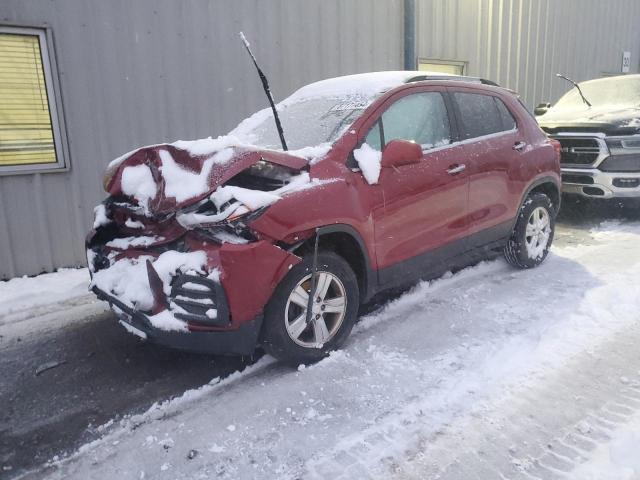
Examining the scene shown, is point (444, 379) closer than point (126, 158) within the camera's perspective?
Yes

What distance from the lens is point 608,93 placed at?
324 inches

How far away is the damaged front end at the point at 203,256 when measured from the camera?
8.97 feet

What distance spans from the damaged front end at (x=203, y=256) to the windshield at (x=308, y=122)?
561 mm

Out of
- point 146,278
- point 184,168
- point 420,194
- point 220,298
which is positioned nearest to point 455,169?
point 420,194

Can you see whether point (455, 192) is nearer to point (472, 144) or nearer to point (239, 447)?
point (472, 144)

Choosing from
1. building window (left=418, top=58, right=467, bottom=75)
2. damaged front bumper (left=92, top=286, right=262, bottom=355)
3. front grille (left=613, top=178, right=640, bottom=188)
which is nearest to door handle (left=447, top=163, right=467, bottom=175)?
damaged front bumper (left=92, top=286, right=262, bottom=355)

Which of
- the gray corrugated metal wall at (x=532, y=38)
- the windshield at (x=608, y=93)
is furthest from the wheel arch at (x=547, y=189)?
the gray corrugated metal wall at (x=532, y=38)

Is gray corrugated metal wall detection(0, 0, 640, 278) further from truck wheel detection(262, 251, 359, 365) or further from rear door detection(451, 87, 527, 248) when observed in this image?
truck wheel detection(262, 251, 359, 365)

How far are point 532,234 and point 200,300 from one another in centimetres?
357

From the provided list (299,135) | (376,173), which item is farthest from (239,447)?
(299,135)

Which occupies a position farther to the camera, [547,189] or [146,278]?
[547,189]

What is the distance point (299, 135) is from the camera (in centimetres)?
379

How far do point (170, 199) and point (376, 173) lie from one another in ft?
4.44

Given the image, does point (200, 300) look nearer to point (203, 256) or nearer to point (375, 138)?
point (203, 256)
